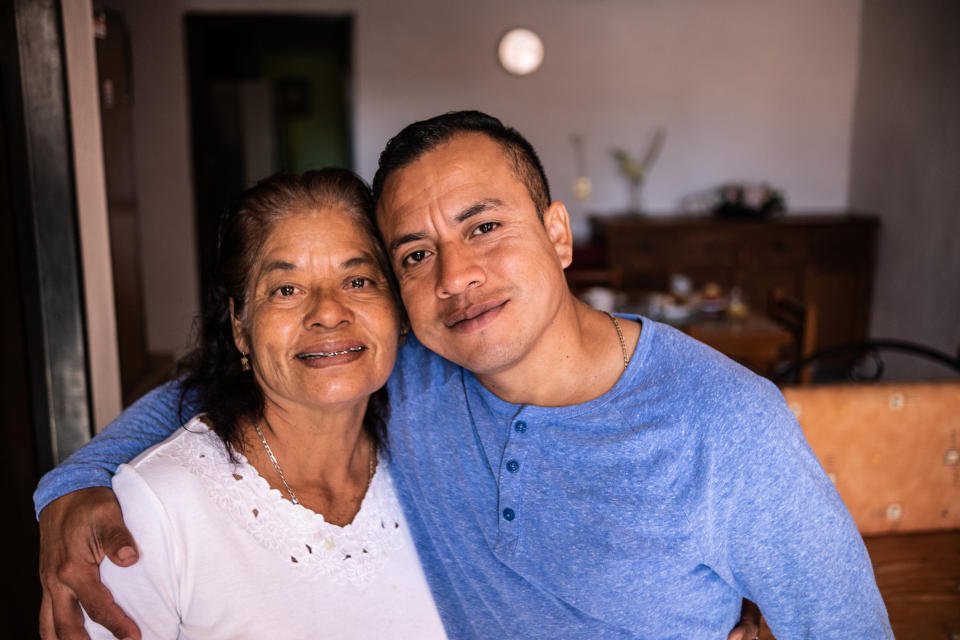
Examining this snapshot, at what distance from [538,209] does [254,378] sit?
63 centimetres

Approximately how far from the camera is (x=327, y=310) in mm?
1247

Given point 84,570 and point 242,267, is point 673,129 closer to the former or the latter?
point 242,267

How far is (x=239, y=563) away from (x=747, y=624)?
2.96ft

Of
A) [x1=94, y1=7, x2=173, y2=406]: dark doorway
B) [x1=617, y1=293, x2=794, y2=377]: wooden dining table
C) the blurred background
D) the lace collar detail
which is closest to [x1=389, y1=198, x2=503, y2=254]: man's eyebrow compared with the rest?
the lace collar detail

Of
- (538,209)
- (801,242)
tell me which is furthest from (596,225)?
(538,209)

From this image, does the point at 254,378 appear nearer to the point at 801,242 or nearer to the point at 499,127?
the point at 499,127

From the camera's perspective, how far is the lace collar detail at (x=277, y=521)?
1.21m

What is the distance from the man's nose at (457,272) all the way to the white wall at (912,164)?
4.25 m

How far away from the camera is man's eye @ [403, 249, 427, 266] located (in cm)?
134

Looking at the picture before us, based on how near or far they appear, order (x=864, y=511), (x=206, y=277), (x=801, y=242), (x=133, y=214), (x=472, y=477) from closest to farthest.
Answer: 1. (x=472, y=477)
2. (x=206, y=277)
3. (x=864, y=511)
4. (x=133, y=214)
5. (x=801, y=242)

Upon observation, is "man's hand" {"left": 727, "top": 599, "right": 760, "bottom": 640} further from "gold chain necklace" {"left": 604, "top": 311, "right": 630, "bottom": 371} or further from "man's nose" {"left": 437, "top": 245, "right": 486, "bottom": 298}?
"man's nose" {"left": 437, "top": 245, "right": 486, "bottom": 298}

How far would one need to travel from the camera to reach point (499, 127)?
1392 mm

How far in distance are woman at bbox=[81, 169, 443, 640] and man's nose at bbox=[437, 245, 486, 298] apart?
131 mm

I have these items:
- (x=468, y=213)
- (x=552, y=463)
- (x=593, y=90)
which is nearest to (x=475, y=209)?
(x=468, y=213)
